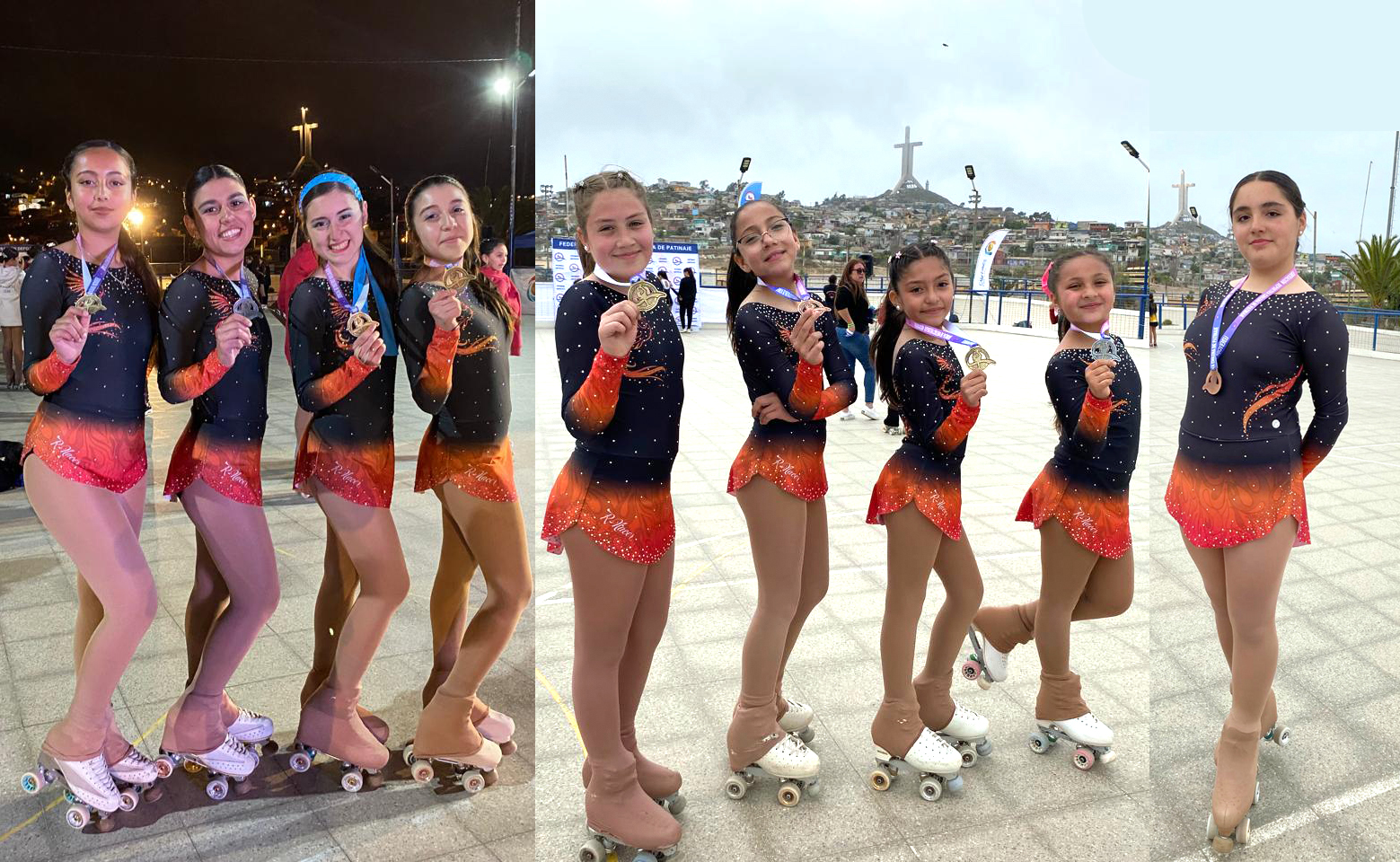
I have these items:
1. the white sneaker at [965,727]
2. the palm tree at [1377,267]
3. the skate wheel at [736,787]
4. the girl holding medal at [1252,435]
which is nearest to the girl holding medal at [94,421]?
the skate wheel at [736,787]

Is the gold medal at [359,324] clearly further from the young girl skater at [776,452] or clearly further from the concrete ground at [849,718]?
the concrete ground at [849,718]

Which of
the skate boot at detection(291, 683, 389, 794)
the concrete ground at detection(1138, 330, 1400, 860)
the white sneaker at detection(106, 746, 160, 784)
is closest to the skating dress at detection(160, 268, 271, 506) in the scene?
the skate boot at detection(291, 683, 389, 794)

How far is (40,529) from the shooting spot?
2.72 meters

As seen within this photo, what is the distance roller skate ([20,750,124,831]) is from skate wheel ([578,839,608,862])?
1.12 meters

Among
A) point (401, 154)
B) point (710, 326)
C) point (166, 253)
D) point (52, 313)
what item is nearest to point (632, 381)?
point (401, 154)

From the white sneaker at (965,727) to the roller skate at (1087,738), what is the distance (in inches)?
7.8

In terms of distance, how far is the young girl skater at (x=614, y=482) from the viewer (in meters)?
2.16

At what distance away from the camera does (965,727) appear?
285 cm

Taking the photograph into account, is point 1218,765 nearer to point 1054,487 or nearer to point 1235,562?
point 1235,562

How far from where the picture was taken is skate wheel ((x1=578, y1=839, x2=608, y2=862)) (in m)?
2.41

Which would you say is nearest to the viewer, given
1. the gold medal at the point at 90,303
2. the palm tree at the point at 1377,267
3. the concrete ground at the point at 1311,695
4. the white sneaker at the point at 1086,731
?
the gold medal at the point at 90,303

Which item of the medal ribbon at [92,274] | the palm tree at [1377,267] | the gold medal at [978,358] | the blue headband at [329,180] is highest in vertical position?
the blue headband at [329,180]

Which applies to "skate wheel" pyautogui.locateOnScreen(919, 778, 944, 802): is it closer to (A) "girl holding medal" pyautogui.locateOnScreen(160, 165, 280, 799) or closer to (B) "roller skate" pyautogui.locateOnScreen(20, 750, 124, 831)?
(A) "girl holding medal" pyautogui.locateOnScreen(160, 165, 280, 799)

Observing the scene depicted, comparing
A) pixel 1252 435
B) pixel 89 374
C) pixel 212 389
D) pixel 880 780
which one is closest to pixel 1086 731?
pixel 880 780
